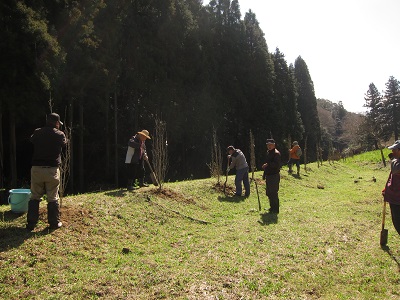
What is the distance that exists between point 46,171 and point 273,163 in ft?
17.6

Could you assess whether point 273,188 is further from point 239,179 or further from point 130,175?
point 130,175

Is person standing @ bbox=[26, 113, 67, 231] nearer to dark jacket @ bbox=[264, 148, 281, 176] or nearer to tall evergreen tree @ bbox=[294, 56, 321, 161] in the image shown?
dark jacket @ bbox=[264, 148, 281, 176]

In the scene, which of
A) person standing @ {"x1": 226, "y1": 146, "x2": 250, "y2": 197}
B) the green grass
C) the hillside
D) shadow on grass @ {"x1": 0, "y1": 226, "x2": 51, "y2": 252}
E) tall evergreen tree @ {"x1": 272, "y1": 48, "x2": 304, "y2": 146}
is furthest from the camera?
the hillside

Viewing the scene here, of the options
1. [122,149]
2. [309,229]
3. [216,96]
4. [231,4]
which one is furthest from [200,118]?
[309,229]

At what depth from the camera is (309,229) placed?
743cm

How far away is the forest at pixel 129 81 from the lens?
1259cm

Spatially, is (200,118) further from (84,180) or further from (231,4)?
(231,4)

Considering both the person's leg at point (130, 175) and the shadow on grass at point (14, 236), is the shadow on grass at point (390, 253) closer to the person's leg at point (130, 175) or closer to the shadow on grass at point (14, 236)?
the shadow on grass at point (14, 236)

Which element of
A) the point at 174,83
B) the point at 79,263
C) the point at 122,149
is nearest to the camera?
the point at 79,263

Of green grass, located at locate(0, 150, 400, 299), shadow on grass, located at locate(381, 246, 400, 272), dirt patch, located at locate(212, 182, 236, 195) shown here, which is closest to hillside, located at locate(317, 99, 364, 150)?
dirt patch, located at locate(212, 182, 236, 195)

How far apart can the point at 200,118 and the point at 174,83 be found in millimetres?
2957

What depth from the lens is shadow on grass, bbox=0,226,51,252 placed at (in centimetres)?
525

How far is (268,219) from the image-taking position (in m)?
8.40

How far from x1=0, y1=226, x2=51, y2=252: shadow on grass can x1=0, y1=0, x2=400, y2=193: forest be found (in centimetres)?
→ 324
